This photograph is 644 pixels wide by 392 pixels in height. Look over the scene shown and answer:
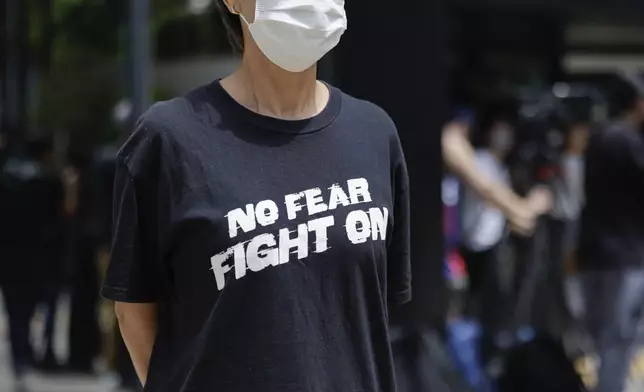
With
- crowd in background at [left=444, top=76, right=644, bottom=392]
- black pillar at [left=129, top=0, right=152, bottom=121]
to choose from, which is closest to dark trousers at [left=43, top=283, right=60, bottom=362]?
black pillar at [left=129, top=0, right=152, bottom=121]

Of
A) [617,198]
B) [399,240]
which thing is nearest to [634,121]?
[617,198]

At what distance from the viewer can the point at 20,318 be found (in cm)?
532

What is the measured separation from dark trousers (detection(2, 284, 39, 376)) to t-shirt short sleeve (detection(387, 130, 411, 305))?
3.62 metres

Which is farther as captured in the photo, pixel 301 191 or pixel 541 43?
pixel 541 43

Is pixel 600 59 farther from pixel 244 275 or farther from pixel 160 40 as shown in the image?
pixel 244 275

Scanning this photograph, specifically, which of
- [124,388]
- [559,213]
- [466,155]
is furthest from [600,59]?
[124,388]

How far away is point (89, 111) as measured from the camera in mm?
5219

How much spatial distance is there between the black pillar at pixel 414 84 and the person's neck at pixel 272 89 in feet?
5.92

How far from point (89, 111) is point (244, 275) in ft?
12.2

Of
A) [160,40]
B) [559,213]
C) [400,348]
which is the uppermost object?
[160,40]

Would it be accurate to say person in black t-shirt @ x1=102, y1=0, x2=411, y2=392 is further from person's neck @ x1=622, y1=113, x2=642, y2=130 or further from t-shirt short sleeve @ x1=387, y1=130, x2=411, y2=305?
person's neck @ x1=622, y1=113, x2=642, y2=130

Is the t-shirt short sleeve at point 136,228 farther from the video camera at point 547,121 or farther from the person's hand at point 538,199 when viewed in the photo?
the video camera at point 547,121

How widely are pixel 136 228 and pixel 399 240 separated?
50 centimetres

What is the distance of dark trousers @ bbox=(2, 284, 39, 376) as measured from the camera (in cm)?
Result: 527
